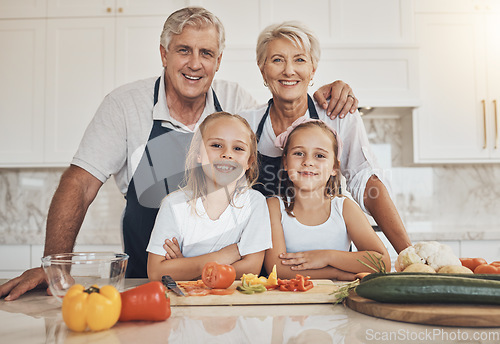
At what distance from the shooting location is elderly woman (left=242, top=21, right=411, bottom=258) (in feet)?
4.89

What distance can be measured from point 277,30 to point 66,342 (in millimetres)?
1201

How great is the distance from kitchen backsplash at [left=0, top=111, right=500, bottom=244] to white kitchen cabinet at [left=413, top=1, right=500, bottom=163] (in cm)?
35

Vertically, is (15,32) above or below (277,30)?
above

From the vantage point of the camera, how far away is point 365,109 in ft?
9.50

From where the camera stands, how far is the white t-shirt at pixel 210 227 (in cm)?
130

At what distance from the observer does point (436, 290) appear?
807 mm

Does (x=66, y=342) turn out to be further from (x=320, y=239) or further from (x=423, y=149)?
(x=423, y=149)

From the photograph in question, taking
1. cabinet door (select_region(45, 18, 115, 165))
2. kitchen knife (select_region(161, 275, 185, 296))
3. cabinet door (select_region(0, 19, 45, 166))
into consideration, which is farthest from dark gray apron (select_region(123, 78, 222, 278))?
cabinet door (select_region(0, 19, 45, 166))

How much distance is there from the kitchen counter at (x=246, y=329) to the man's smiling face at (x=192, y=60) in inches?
35.6

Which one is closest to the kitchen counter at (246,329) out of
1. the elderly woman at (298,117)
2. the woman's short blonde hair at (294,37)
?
the elderly woman at (298,117)

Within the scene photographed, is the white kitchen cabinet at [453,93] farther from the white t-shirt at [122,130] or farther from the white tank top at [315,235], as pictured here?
the white t-shirt at [122,130]

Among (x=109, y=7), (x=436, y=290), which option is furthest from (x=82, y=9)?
(x=436, y=290)

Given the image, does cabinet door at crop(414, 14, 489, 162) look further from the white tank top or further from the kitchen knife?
the kitchen knife

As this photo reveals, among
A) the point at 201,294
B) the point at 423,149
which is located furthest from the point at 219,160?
the point at 423,149
